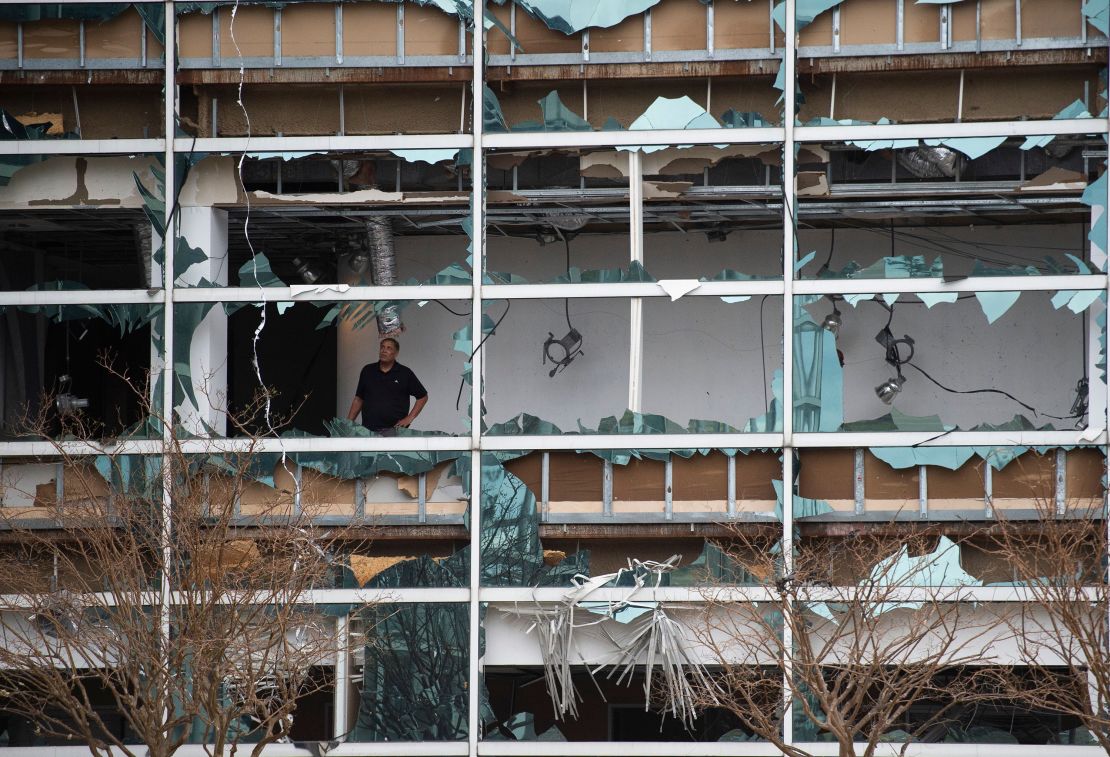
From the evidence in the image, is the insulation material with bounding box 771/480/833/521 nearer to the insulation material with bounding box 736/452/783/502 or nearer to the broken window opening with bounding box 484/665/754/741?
the insulation material with bounding box 736/452/783/502

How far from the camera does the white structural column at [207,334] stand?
14453 millimetres

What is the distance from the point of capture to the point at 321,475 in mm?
14312

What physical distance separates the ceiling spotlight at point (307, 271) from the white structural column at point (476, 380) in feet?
10.2

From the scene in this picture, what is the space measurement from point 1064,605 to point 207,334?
8768 millimetres

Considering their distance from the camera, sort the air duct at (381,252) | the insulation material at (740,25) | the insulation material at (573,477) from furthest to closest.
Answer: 1. the air duct at (381,252)
2. the insulation material at (740,25)
3. the insulation material at (573,477)

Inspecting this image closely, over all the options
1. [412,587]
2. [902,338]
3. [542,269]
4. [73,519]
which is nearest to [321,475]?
[412,587]

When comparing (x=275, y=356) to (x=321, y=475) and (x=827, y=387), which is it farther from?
(x=827, y=387)

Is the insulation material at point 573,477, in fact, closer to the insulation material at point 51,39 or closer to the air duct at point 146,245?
the air duct at point 146,245

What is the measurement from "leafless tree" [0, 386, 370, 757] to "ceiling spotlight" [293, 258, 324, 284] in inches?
126

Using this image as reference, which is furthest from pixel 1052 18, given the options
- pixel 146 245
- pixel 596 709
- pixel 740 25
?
pixel 596 709

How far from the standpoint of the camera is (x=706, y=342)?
17.8 m

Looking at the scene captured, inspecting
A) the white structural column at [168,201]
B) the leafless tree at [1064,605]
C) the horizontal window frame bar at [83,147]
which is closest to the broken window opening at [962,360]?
the leafless tree at [1064,605]

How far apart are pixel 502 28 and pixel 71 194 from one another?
496cm

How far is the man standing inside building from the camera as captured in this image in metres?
15.0
